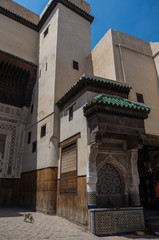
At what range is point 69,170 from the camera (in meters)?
7.49

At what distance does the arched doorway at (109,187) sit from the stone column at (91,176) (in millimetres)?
436

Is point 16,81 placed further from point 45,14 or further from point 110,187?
point 110,187

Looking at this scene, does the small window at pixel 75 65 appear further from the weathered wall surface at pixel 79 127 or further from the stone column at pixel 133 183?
the stone column at pixel 133 183

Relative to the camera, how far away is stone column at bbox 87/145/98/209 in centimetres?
587

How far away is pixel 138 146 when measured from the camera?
6.66 metres

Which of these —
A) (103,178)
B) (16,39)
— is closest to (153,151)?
(103,178)

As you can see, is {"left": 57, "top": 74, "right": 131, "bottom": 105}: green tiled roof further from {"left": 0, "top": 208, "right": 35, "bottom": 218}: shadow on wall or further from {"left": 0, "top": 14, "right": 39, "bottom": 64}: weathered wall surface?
{"left": 0, "top": 14, "right": 39, "bottom": 64}: weathered wall surface

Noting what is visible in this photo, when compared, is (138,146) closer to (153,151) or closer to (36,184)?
(153,151)

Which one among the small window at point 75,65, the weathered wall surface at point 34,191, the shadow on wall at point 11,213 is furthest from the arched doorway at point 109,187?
the small window at point 75,65

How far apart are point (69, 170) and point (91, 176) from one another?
5.41ft

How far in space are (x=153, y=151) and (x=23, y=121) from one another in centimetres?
820

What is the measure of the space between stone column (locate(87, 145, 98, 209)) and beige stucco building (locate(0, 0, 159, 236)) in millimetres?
31

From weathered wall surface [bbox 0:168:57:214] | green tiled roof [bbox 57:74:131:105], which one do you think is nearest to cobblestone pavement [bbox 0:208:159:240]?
weathered wall surface [bbox 0:168:57:214]

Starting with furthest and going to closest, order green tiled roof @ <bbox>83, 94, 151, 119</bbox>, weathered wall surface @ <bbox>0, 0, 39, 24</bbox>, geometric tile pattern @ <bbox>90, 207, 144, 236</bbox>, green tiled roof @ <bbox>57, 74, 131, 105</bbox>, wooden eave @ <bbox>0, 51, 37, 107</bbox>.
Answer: weathered wall surface @ <bbox>0, 0, 39, 24</bbox>, wooden eave @ <bbox>0, 51, 37, 107</bbox>, green tiled roof @ <bbox>57, 74, 131, 105</bbox>, green tiled roof @ <bbox>83, 94, 151, 119</bbox>, geometric tile pattern @ <bbox>90, 207, 144, 236</bbox>
